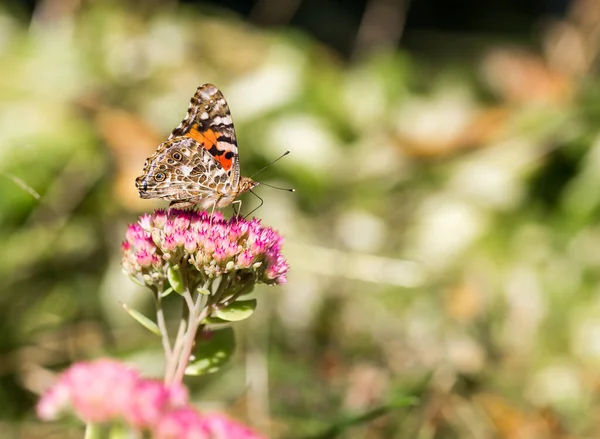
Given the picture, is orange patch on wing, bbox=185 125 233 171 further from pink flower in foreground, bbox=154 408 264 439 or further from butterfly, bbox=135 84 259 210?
pink flower in foreground, bbox=154 408 264 439

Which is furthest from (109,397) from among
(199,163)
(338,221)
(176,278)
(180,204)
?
(338,221)

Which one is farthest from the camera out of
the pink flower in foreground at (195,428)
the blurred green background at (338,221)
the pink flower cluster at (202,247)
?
the blurred green background at (338,221)

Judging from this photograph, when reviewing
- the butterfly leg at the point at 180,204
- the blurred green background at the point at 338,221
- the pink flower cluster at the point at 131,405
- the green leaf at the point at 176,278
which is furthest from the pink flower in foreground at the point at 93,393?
the blurred green background at the point at 338,221

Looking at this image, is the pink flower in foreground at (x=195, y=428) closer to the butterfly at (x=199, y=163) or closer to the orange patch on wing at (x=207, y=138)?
the butterfly at (x=199, y=163)

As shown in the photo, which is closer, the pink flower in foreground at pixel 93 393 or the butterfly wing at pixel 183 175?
the pink flower in foreground at pixel 93 393

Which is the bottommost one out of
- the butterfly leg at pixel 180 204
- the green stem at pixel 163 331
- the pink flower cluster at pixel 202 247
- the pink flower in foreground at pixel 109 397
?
the pink flower in foreground at pixel 109 397

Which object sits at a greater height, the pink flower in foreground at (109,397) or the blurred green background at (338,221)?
the blurred green background at (338,221)

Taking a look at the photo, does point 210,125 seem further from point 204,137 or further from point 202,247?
point 202,247
